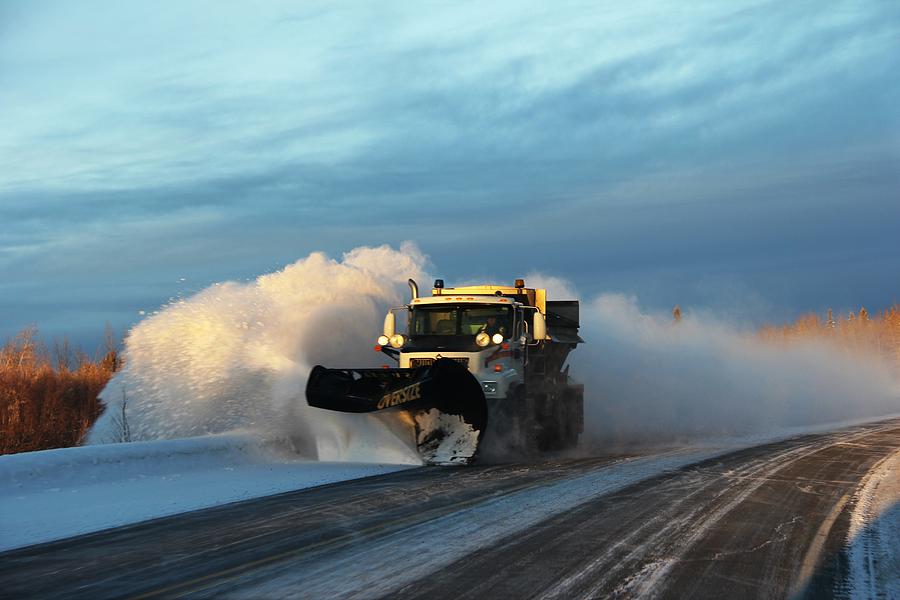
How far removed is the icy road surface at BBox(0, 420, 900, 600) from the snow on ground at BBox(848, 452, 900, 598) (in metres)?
0.03

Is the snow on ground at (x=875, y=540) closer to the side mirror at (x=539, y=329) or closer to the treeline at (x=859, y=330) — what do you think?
the side mirror at (x=539, y=329)

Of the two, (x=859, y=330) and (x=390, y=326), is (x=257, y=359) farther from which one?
(x=859, y=330)

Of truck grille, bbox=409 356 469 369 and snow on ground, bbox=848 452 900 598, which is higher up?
truck grille, bbox=409 356 469 369

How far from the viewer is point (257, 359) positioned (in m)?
17.7

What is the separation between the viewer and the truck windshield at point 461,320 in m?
15.5

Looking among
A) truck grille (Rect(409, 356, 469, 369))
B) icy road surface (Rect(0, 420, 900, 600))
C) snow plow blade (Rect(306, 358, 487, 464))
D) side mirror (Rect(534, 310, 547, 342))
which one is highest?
side mirror (Rect(534, 310, 547, 342))

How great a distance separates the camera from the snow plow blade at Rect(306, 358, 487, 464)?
1350cm

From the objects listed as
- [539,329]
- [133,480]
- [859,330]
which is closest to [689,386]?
[539,329]

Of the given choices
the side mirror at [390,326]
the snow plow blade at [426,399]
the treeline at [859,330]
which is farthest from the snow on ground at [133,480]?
the treeline at [859,330]

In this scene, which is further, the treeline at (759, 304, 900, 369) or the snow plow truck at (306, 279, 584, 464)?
the treeline at (759, 304, 900, 369)

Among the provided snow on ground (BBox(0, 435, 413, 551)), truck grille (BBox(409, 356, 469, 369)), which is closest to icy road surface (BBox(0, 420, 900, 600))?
snow on ground (BBox(0, 435, 413, 551))

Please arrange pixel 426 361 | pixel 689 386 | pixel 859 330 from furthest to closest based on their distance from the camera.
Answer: pixel 859 330
pixel 689 386
pixel 426 361

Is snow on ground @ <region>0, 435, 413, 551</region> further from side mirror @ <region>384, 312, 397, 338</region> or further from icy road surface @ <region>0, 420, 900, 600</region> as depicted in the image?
side mirror @ <region>384, 312, 397, 338</region>

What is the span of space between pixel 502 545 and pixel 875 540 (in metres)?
3.42
